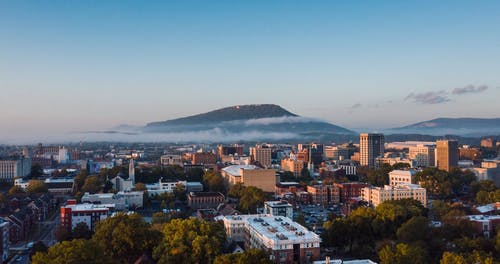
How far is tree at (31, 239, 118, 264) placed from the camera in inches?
555

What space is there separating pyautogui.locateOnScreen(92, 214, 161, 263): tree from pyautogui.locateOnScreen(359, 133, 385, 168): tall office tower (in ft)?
164

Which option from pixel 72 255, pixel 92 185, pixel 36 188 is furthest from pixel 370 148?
pixel 72 255

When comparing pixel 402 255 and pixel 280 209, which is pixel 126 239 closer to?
pixel 402 255

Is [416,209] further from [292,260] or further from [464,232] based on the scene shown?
[292,260]

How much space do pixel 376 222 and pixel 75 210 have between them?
1519cm

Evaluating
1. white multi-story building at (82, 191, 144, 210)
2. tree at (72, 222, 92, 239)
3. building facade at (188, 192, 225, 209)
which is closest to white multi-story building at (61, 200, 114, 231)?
tree at (72, 222, 92, 239)

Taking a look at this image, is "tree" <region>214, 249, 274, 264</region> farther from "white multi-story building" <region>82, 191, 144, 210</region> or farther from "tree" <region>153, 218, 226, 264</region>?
"white multi-story building" <region>82, 191, 144, 210</region>

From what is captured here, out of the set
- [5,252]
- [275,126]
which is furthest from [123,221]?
[275,126]

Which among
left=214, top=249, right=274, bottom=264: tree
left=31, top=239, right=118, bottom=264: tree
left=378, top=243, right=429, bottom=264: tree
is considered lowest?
left=378, top=243, right=429, bottom=264: tree

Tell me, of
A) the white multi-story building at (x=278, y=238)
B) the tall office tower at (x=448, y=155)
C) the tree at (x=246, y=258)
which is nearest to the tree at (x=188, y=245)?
the white multi-story building at (x=278, y=238)

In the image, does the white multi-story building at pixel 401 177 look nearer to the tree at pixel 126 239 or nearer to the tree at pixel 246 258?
the tree at pixel 126 239

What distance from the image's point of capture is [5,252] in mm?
20531

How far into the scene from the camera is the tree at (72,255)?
1409cm

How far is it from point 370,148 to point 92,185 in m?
39.4
